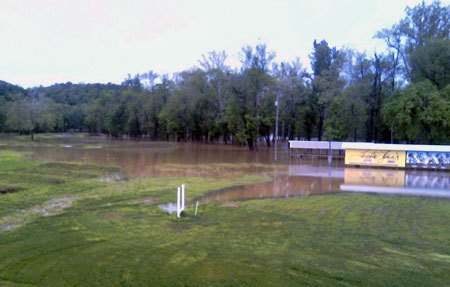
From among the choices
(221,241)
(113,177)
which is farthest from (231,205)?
(113,177)

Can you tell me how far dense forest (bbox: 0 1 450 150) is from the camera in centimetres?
4409

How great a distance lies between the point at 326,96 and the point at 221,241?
149 ft

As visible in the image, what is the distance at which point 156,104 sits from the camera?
8988cm

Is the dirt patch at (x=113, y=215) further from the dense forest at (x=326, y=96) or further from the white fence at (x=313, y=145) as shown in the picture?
the dense forest at (x=326, y=96)

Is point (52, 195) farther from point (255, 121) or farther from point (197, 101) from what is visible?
point (197, 101)

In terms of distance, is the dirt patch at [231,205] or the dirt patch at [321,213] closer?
the dirt patch at [321,213]

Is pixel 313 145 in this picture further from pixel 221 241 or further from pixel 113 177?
pixel 221 241

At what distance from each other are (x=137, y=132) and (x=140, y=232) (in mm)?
92606

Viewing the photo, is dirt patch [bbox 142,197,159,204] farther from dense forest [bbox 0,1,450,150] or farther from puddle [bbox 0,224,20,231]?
dense forest [bbox 0,1,450,150]

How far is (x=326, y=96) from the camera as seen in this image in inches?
2085

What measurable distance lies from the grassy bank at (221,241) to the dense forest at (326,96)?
28.8 meters

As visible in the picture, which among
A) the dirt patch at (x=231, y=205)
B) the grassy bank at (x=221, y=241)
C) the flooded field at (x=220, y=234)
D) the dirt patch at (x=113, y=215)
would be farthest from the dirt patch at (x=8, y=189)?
the dirt patch at (x=231, y=205)

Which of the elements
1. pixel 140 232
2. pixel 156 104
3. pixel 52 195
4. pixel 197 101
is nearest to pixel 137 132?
pixel 156 104

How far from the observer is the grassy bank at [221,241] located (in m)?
7.85
